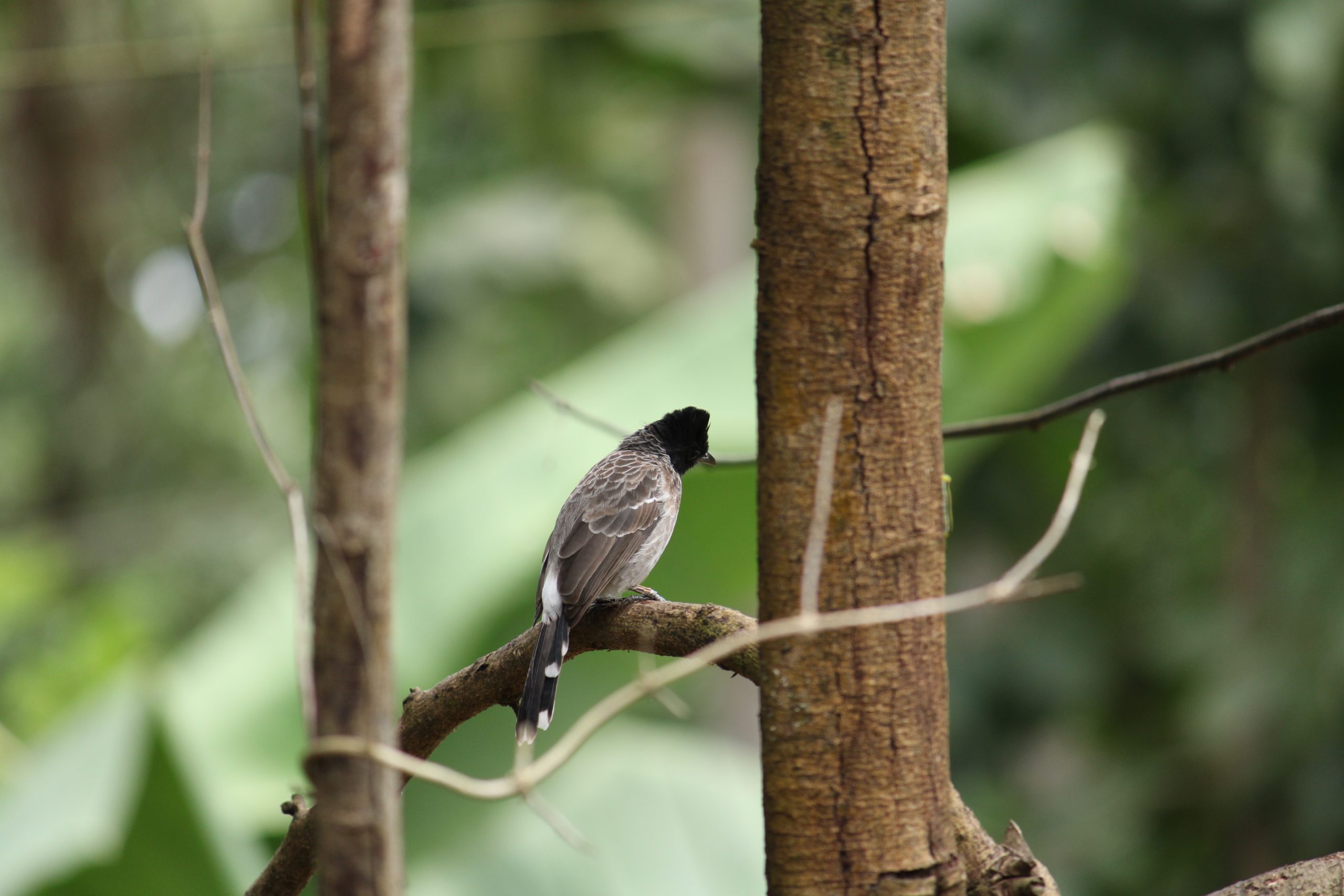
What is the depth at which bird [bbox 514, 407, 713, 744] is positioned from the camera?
2645 millimetres

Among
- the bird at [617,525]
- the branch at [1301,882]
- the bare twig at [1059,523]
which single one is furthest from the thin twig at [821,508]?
the bird at [617,525]

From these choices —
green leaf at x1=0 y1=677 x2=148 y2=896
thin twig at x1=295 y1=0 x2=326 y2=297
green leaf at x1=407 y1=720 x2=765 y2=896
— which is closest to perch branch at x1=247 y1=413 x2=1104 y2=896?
thin twig at x1=295 y1=0 x2=326 y2=297

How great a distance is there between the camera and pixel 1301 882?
1.62 meters

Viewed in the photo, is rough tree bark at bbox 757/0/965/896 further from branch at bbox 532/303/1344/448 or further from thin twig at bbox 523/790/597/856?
branch at bbox 532/303/1344/448

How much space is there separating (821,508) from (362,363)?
590 millimetres

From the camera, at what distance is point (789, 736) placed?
1520 millimetres

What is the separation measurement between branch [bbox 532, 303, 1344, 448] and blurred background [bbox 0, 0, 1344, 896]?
180cm

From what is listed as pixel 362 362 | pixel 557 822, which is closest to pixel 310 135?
pixel 362 362

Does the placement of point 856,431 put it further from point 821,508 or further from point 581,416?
point 581,416

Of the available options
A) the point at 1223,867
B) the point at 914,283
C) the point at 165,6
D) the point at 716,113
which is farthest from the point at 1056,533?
the point at 165,6

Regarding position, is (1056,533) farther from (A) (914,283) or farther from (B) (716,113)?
(B) (716,113)

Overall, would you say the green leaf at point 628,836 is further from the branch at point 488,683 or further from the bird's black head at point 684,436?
the branch at point 488,683

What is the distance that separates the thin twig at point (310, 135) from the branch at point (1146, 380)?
96cm

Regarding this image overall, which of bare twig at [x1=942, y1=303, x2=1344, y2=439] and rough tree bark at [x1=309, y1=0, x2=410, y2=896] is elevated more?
bare twig at [x1=942, y1=303, x2=1344, y2=439]
